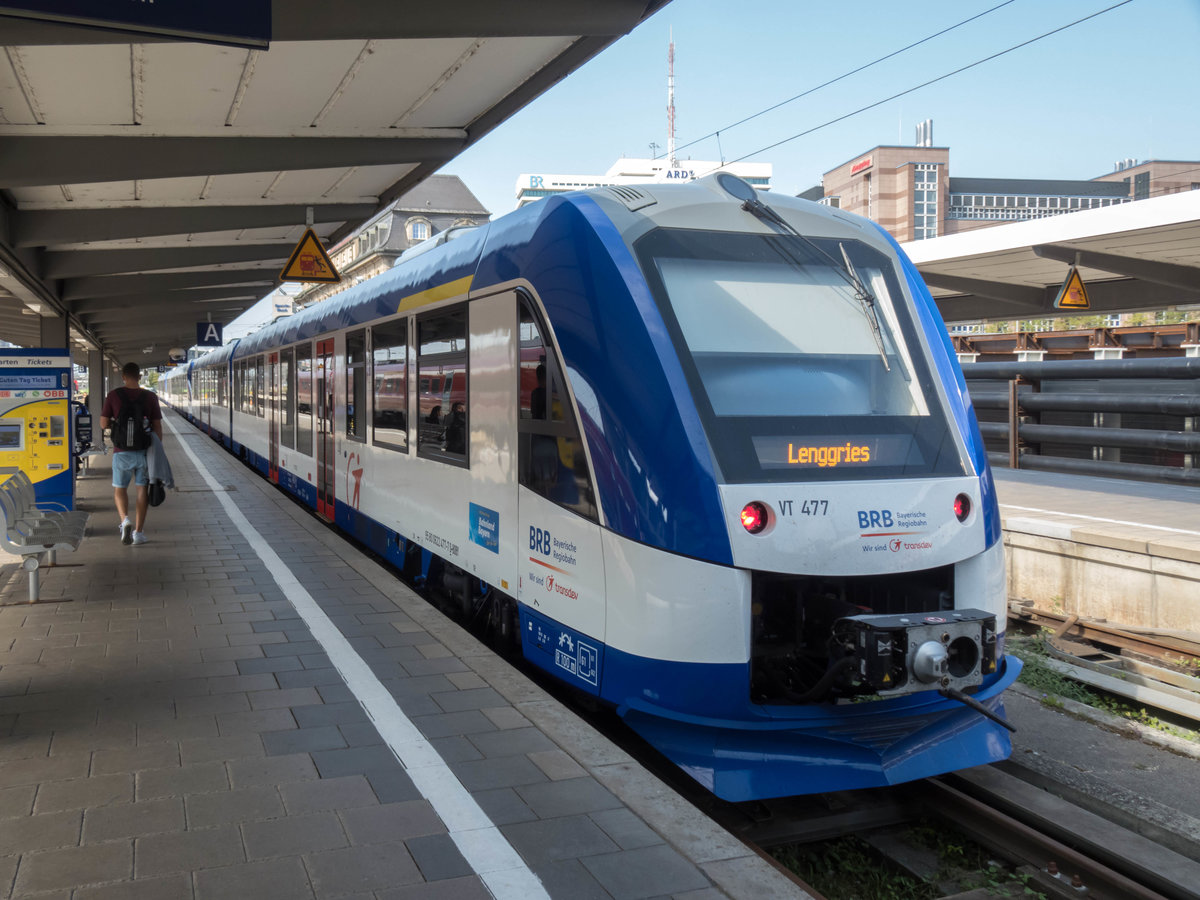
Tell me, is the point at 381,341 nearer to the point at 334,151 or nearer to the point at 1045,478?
the point at 334,151

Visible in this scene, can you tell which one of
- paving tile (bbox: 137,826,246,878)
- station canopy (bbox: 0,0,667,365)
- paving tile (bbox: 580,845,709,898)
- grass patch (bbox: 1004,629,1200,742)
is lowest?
grass patch (bbox: 1004,629,1200,742)

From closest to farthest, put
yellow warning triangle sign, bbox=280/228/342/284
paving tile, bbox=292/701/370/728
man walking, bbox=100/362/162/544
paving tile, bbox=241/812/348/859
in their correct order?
paving tile, bbox=241/812/348/859 → paving tile, bbox=292/701/370/728 → man walking, bbox=100/362/162/544 → yellow warning triangle sign, bbox=280/228/342/284

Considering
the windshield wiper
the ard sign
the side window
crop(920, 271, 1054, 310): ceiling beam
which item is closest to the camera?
the side window

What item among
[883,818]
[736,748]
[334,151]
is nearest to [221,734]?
[736,748]

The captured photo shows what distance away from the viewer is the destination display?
4.57 m

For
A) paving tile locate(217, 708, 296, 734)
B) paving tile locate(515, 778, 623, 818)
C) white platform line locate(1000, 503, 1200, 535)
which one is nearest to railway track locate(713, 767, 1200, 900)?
paving tile locate(515, 778, 623, 818)

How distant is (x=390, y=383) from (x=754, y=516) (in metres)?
4.88

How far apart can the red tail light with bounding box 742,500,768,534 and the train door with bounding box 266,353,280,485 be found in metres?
12.1

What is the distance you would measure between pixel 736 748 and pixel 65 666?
12.6ft

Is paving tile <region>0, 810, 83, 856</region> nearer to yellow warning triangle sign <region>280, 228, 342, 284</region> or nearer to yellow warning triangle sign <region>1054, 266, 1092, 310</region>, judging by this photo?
yellow warning triangle sign <region>280, 228, 342, 284</region>

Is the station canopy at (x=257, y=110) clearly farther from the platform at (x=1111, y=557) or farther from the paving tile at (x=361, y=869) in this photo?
the platform at (x=1111, y=557)

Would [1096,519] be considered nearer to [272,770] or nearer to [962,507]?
[962,507]

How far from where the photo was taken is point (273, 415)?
15797 millimetres

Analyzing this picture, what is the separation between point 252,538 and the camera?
10.6m
